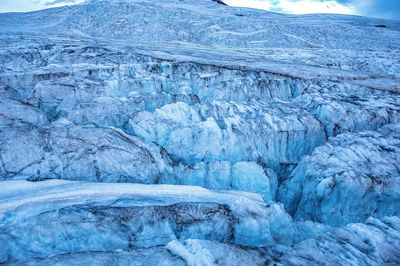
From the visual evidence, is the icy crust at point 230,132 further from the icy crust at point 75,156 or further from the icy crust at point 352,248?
the icy crust at point 352,248

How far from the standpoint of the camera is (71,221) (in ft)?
11.3

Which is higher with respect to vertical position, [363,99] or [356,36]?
[356,36]

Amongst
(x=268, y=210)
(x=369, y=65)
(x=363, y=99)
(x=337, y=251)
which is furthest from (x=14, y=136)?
(x=369, y=65)

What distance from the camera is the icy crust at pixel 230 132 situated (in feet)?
19.0

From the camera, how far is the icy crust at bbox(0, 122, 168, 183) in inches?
180

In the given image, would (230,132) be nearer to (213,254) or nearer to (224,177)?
(224,177)

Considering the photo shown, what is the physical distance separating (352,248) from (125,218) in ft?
8.10

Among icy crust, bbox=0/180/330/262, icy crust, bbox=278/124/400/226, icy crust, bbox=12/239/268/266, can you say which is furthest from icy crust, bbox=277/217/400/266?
icy crust, bbox=278/124/400/226

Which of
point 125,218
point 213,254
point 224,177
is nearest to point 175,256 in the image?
point 213,254

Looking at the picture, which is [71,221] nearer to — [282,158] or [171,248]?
[171,248]

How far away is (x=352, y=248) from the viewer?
120 inches

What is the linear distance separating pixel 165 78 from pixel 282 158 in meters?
3.82

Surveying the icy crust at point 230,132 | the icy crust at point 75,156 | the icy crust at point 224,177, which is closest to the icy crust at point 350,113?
the icy crust at point 230,132

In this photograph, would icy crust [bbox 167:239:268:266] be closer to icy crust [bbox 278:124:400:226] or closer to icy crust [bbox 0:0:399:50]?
icy crust [bbox 278:124:400:226]
